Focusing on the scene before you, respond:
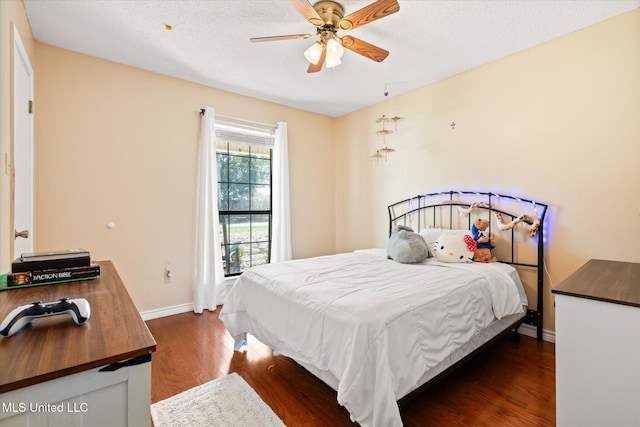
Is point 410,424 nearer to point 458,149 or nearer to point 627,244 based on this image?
point 627,244

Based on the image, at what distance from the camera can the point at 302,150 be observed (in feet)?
14.2

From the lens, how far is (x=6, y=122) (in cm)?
168

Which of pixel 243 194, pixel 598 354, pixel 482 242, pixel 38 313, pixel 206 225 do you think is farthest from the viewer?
pixel 243 194

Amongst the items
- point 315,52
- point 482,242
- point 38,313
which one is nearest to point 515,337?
point 482,242

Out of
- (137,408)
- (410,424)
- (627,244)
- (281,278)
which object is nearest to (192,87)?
(281,278)

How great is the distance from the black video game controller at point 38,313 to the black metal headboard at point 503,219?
2.97m

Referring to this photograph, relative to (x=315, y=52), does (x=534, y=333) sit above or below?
below

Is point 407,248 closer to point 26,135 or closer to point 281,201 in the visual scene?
point 281,201

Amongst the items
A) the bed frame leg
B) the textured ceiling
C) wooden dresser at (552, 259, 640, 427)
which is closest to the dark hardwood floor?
the bed frame leg

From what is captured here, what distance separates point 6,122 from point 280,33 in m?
1.89

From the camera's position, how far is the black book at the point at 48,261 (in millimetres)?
1307

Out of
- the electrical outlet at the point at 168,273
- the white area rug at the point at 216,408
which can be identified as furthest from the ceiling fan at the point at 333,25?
the electrical outlet at the point at 168,273

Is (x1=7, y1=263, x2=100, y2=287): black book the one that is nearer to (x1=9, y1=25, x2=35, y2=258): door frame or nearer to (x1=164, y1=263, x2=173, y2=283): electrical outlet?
(x1=9, y1=25, x2=35, y2=258): door frame

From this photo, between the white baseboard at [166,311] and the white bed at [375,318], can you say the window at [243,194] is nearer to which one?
the white baseboard at [166,311]
